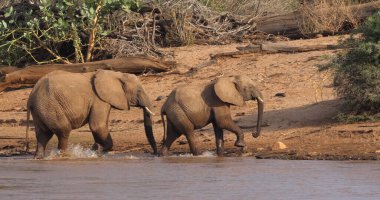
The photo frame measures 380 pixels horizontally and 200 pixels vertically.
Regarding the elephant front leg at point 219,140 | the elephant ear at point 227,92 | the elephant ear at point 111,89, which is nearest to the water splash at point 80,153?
the elephant ear at point 111,89

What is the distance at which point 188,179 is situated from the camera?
481 inches

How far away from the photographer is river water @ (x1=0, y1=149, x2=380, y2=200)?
35.3 ft

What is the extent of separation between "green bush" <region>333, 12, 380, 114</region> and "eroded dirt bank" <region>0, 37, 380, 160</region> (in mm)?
365

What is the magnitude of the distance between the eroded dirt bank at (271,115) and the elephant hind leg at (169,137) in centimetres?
58

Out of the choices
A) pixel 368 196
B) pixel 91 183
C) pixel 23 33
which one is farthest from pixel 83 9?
pixel 368 196

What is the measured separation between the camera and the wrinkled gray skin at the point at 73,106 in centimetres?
1568

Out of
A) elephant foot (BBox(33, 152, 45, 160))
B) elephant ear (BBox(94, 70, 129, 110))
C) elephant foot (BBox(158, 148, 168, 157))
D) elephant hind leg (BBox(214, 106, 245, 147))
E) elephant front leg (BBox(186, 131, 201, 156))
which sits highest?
elephant ear (BBox(94, 70, 129, 110))

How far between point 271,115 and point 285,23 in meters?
5.75

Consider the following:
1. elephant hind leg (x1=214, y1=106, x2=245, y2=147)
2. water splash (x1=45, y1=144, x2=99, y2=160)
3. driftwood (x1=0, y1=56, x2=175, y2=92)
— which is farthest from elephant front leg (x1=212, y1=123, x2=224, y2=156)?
driftwood (x1=0, y1=56, x2=175, y2=92)

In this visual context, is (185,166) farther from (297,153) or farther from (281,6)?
(281,6)

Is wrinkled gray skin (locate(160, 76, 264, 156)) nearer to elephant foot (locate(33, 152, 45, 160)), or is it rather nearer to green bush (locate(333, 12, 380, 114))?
green bush (locate(333, 12, 380, 114))

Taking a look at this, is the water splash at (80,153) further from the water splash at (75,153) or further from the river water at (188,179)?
the river water at (188,179)

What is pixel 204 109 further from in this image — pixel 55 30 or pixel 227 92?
pixel 55 30

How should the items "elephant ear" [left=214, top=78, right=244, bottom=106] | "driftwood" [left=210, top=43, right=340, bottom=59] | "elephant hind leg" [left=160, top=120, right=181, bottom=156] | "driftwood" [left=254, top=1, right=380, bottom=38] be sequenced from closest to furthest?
"elephant ear" [left=214, top=78, right=244, bottom=106] < "elephant hind leg" [left=160, top=120, right=181, bottom=156] < "driftwood" [left=210, top=43, right=340, bottom=59] < "driftwood" [left=254, top=1, right=380, bottom=38]
